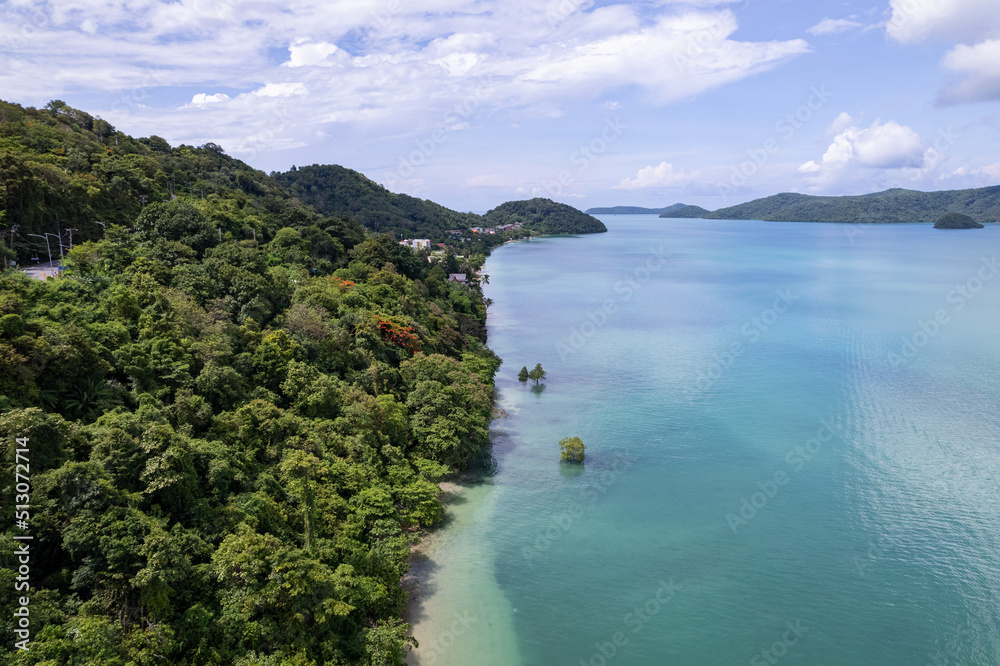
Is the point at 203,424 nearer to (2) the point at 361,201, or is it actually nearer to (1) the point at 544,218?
(2) the point at 361,201

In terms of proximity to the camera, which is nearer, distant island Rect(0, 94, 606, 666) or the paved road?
distant island Rect(0, 94, 606, 666)

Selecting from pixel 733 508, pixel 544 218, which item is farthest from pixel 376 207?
pixel 733 508

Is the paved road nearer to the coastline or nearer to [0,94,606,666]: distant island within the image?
[0,94,606,666]: distant island

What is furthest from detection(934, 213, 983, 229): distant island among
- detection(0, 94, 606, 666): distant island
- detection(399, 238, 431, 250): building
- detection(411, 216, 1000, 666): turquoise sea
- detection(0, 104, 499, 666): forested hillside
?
detection(0, 104, 499, 666): forested hillside

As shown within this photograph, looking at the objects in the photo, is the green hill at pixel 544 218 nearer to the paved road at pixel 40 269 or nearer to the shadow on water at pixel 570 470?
the paved road at pixel 40 269

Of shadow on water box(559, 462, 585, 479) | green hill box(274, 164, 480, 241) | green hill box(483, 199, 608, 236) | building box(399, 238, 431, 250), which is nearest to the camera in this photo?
shadow on water box(559, 462, 585, 479)

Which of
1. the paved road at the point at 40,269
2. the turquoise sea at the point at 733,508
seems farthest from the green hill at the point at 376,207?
the paved road at the point at 40,269

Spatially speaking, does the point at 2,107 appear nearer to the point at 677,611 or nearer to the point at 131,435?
the point at 131,435
